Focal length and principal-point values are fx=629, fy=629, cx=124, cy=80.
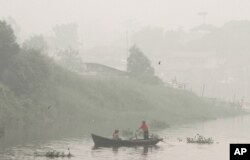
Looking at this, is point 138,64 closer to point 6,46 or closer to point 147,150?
point 6,46

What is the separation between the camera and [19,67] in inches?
2670

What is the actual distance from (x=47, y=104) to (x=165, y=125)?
13647 millimetres

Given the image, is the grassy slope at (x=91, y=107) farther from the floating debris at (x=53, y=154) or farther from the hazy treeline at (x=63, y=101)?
the floating debris at (x=53, y=154)

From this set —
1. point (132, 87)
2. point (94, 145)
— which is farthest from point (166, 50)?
point (94, 145)

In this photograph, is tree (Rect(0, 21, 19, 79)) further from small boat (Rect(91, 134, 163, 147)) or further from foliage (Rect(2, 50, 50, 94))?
small boat (Rect(91, 134, 163, 147))

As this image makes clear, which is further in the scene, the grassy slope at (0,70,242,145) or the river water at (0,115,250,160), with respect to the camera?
the grassy slope at (0,70,242,145)

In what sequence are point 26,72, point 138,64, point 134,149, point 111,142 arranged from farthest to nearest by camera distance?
point 138,64, point 26,72, point 134,149, point 111,142

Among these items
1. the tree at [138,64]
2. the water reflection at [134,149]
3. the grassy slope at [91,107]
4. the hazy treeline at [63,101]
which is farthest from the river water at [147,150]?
the tree at [138,64]

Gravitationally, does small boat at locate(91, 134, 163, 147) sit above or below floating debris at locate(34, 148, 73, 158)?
above

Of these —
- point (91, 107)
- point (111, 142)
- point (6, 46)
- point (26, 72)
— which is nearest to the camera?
point (111, 142)

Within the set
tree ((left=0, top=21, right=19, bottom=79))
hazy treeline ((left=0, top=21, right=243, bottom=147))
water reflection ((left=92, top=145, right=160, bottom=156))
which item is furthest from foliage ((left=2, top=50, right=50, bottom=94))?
water reflection ((left=92, top=145, right=160, bottom=156))

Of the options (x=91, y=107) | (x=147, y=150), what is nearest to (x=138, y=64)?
(x=91, y=107)

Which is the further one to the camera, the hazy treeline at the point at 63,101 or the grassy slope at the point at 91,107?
the hazy treeline at the point at 63,101

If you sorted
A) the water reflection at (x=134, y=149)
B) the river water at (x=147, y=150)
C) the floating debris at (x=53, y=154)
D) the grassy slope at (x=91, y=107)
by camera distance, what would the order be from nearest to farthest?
the floating debris at (x=53, y=154)
the river water at (x=147, y=150)
the water reflection at (x=134, y=149)
the grassy slope at (x=91, y=107)
